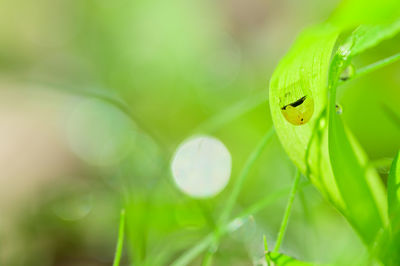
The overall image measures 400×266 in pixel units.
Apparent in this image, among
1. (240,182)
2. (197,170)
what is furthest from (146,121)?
(240,182)

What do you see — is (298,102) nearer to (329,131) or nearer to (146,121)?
(329,131)

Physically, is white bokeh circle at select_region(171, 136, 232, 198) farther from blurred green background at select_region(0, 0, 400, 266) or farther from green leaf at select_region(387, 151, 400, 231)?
green leaf at select_region(387, 151, 400, 231)

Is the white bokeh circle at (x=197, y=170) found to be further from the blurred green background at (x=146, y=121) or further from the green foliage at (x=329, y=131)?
the green foliage at (x=329, y=131)

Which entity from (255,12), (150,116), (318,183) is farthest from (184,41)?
(318,183)

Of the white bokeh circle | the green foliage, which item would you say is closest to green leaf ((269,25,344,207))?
the green foliage

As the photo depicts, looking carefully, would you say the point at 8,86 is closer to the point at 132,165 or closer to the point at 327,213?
the point at 132,165

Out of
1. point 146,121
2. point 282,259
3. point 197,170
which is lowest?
point 282,259
